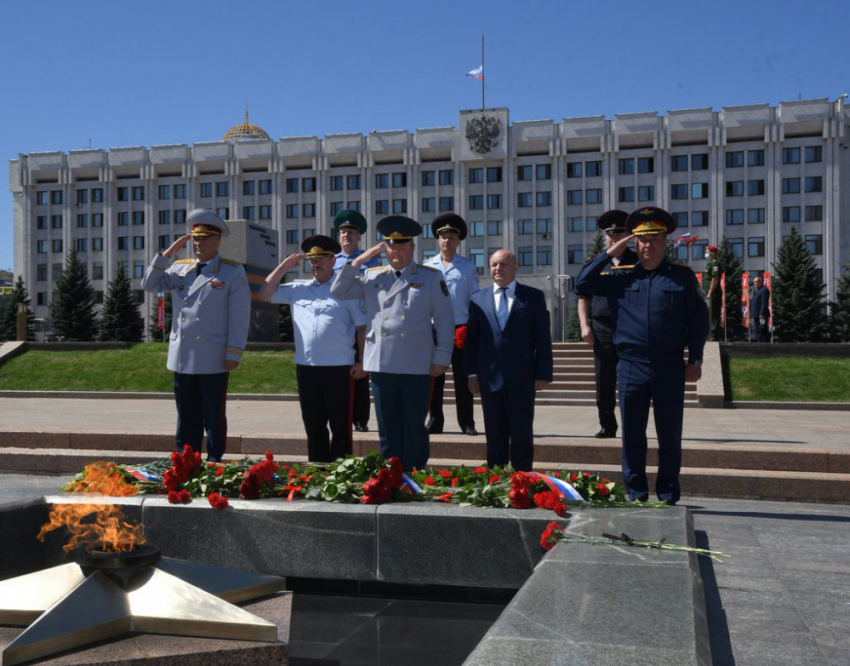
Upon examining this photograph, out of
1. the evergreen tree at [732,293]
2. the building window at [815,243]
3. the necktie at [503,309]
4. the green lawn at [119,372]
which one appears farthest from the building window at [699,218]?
the necktie at [503,309]

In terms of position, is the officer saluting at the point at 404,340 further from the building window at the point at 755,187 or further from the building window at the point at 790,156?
the building window at the point at 790,156

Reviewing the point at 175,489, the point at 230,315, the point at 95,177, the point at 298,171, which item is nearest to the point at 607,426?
the point at 230,315

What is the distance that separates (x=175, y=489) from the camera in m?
3.76

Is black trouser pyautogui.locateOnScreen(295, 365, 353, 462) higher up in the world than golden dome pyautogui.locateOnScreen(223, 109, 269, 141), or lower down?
lower down

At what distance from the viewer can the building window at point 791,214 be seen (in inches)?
2586

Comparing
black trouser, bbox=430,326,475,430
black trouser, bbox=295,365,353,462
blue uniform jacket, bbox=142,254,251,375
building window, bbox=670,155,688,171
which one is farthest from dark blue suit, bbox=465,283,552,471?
building window, bbox=670,155,688,171

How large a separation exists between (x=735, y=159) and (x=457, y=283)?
215 ft

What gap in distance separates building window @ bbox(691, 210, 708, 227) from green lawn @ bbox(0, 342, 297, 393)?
55.2 metres

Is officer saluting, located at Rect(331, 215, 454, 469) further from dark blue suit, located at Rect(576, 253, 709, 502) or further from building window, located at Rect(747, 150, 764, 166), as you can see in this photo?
building window, located at Rect(747, 150, 764, 166)

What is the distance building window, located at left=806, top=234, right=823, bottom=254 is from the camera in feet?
213

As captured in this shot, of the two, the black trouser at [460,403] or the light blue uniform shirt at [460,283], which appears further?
the black trouser at [460,403]

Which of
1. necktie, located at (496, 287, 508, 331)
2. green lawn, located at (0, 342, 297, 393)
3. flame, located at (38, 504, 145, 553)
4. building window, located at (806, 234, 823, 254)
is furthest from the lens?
building window, located at (806, 234, 823, 254)

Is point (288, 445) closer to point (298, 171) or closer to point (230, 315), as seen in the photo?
point (230, 315)

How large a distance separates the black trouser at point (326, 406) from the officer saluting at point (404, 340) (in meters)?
0.58
